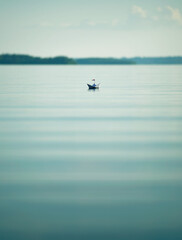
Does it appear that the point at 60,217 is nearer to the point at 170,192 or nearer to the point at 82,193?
the point at 82,193

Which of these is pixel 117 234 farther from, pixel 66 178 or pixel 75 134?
pixel 75 134

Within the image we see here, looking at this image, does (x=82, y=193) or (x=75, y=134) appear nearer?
(x=82, y=193)

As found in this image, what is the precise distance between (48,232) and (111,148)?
9.41 m

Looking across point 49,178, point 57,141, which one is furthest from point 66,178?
point 57,141

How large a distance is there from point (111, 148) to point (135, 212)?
26.1 feet

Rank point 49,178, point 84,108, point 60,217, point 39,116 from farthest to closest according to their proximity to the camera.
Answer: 1. point 84,108
2. point 39,116
3. point 49,178
4. point 60,217

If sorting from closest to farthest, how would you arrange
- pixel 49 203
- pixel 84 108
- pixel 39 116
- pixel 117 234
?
1. pixel 117 234
2. pixel 49 203
3. pixel 39 116
4. pixel 84 108

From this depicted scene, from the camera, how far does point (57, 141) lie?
2061 centimetres

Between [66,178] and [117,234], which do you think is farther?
[66,178]

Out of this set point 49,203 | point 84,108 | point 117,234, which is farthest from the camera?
point 84,108

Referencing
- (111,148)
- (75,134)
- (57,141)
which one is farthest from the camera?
(75,134)

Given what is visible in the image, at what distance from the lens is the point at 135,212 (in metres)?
11.2

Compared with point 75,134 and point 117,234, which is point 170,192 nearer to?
point 117,234

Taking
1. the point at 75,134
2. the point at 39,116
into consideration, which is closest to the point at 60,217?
the point at 75,134
